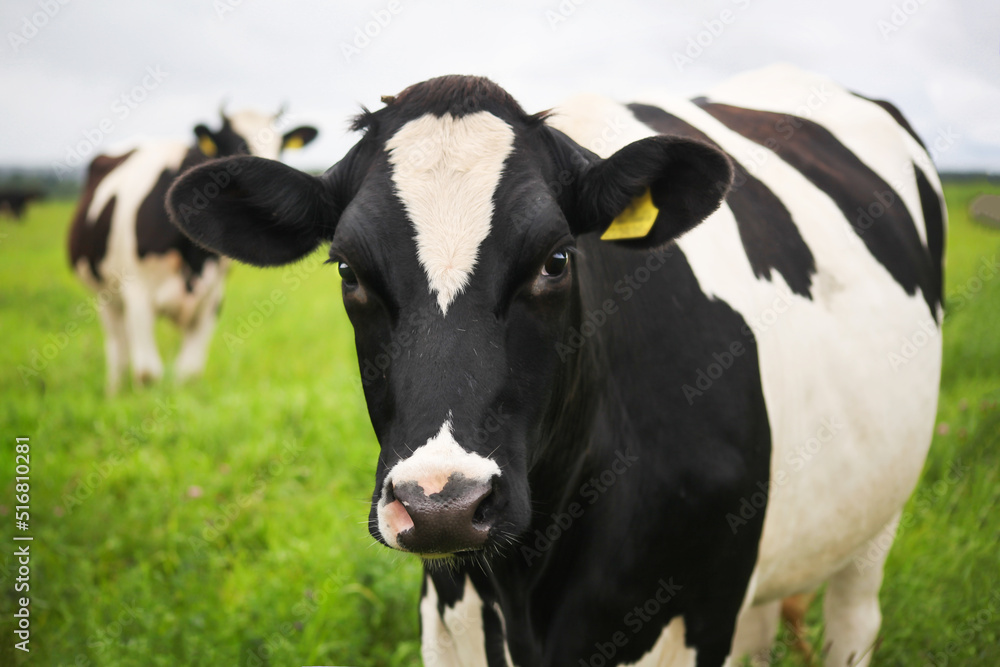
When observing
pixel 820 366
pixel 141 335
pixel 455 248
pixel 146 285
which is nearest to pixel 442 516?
pixel 455 248

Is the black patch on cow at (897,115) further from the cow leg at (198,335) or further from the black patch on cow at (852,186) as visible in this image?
the cow leg at (198,335)

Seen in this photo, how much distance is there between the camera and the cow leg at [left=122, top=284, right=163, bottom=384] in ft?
23.9

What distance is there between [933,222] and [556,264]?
2693 mm

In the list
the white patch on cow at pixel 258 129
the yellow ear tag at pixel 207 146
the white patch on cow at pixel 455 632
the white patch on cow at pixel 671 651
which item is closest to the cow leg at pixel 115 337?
the yellow ear tag at pixel 207 146

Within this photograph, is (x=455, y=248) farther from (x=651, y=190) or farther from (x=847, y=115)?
(x=847, y=115)

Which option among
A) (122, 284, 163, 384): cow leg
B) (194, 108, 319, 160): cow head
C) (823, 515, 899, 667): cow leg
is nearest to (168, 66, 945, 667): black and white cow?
(823, 515, 899, 667): cow leg

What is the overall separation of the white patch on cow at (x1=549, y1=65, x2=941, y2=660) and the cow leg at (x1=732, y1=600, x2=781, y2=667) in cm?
36

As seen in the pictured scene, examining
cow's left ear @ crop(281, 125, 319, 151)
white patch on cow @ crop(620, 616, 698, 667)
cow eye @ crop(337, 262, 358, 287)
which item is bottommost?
cow's left ear @ crop(281, 125, 319, 151)

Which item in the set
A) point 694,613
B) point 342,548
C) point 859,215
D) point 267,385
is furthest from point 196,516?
point 859,215

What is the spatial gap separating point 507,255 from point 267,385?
5654 mm

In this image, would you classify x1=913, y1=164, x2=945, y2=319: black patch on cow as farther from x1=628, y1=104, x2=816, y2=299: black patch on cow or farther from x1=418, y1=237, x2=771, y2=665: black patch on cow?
x1=418, y1=237, x2=771, y2=665: black patch on cow

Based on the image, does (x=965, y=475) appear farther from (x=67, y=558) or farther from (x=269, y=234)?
(x=67, y=558)

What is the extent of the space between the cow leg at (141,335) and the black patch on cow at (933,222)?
646 centimetres

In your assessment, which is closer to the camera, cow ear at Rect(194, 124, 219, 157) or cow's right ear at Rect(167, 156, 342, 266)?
cow's right ear at Rect(167, 156, 342, 266)
